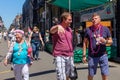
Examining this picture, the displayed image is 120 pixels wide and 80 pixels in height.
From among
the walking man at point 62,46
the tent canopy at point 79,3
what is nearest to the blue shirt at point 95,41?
the walking man at point 62,46

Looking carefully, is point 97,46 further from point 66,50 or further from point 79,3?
point 79,3

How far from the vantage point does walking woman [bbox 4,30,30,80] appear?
8961 mm

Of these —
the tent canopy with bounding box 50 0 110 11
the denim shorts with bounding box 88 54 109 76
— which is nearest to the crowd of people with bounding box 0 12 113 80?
the denim shorts with bounding box 88 54 109 76

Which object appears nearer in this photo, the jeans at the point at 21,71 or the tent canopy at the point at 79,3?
the jeans at the point at 21,71

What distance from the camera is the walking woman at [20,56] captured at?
8.96m

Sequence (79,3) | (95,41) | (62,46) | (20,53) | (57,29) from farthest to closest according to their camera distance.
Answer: (79,3)
(20,53)
(95,41)
(62,46)
(57,29)

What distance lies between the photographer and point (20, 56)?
897 cm

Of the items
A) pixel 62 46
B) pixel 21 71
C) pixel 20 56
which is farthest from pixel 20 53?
pixel 62 46

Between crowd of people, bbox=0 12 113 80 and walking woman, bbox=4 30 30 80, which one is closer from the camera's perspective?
crowd of people, bbox=0 12 113 80

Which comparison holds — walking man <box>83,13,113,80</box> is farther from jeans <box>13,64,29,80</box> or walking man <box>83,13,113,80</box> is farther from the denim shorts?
jeans <box>13,64,29,80</box>

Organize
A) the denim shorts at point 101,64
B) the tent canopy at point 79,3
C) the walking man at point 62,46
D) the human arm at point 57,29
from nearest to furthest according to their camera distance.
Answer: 1. the human arm at point 57,29
2. the walking man at point 62,46
3. the denim shorts at point 101,64
4. the tent canopy at point 79,3

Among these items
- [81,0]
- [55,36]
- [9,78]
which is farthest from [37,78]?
[81,0]

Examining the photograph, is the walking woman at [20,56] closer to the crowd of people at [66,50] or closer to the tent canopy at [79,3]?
the crowd of people at [66,50]

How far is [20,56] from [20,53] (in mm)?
64
